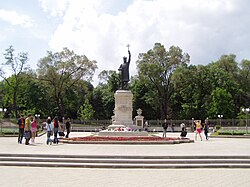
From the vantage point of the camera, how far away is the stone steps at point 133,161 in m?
14.4

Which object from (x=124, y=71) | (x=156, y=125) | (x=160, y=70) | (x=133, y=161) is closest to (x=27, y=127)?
(x=133, y=161)

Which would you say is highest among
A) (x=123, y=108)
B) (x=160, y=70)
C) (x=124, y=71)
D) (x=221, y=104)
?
(x=160, y=70)

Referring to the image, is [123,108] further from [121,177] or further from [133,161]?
[121,177]

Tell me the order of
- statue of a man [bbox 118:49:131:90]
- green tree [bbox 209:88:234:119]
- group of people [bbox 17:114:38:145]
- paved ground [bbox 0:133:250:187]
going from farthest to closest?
green tree [bbox 209:88:234:119], statue of a man [bbox 118:49:131:90], group of people [bbox 17:114:38:145], paved ground [bbox 0:133:250:187]

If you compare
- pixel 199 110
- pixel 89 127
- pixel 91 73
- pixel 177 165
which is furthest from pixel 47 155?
pixel 199 110

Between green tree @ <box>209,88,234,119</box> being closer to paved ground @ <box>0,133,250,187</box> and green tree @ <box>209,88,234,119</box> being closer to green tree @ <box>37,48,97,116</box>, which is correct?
green tree @ <box>37,48,97,116</box>

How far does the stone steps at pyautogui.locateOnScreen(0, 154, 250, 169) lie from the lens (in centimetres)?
1442

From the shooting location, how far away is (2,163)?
50.7 feet

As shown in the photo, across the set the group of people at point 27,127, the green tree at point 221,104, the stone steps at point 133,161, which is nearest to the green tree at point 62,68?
the green tree at point 221,104

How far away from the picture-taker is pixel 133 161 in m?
14.8

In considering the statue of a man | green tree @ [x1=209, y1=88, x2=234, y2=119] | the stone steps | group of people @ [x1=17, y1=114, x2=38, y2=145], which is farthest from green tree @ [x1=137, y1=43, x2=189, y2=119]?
the stone steps

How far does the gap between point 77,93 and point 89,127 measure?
24257 mm

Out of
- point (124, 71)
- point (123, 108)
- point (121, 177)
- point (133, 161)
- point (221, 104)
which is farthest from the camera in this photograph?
point (221, 104)

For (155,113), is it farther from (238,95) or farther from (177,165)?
(177,165)
